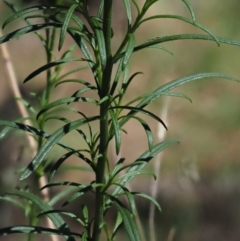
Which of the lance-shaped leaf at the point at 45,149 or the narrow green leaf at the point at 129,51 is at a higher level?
the narrow green leaf at the point at 129,51

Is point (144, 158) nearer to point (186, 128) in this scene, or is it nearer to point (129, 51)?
point (129, 51)

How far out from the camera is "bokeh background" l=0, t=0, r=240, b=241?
2.63 m

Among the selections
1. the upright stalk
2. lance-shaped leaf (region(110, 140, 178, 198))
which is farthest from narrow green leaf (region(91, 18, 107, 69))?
lance-shaped leaf (region(110, 140, 178, 198))

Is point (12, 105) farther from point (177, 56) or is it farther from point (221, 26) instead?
point (221, 26)

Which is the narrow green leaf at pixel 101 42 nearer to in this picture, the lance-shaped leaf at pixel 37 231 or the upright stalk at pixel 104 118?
the upright stalk at pixel 104 118

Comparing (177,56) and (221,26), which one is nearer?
(177,56)

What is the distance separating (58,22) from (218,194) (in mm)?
2085

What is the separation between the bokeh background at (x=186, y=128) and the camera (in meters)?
2.63

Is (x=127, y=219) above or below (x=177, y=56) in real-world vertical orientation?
below

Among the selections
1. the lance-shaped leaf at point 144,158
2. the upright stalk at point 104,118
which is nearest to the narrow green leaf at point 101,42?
the upright stalk at point 104,118

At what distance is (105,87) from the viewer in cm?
79

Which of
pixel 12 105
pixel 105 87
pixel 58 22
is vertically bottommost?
pixel 105 87

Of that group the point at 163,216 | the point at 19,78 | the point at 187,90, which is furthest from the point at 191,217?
the point at 19,78

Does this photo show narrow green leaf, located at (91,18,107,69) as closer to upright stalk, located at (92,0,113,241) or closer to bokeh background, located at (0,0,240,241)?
upright stalk, located at (92,0,113,241)
